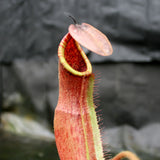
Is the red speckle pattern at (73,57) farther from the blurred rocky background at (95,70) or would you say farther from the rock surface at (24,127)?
the rock surface at (24,127)

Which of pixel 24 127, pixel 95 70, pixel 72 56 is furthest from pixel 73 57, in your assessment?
pixel 24 127

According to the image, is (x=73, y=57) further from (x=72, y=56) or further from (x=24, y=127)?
(x=24, y=127)

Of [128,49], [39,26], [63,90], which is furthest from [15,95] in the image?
[63,90]

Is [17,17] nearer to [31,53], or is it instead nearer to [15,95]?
[31,53]

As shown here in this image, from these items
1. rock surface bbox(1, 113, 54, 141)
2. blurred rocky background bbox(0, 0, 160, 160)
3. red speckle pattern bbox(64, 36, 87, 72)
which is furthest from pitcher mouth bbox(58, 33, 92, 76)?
rock surface bbox(1, 113, 54, 141)

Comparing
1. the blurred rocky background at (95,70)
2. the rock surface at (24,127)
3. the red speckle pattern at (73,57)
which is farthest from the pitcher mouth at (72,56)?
the rock surface at (24,127)
